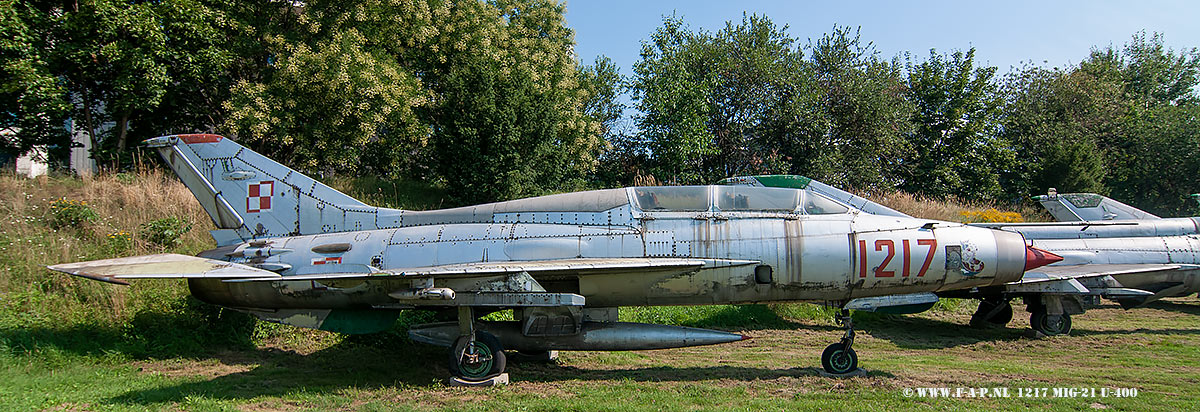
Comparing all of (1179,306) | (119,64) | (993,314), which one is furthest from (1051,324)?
(119,64)

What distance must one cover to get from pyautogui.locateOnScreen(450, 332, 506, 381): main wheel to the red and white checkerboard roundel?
12.4 ft

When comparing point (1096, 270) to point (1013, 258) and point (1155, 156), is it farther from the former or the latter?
point (1155, 156)

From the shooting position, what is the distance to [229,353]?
10.3 metres

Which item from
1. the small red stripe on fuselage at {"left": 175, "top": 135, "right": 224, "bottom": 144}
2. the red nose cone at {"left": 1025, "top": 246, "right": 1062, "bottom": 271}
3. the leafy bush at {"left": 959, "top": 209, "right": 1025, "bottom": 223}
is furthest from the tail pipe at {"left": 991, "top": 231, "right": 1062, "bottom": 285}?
the leafy bush at {"left": 959, "top": 209, "right": 1025, "bottom": 223}

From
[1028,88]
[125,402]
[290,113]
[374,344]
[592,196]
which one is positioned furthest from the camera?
[1028,88]

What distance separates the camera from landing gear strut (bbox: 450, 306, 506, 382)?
27.8ft

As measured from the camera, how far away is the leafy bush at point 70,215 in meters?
13.0

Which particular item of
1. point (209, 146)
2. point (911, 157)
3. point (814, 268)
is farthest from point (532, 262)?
point (911, 157)

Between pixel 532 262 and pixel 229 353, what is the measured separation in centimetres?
539

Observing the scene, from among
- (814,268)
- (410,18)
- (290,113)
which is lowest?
(814,268)

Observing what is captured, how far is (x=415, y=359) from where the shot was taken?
10.3m

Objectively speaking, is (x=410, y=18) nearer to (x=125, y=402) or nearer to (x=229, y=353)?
(x=229, y=353)

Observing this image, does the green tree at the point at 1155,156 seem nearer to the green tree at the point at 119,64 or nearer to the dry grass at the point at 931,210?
the dry grass at the point at 931,210

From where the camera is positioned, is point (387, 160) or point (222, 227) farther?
point (387, 160)
